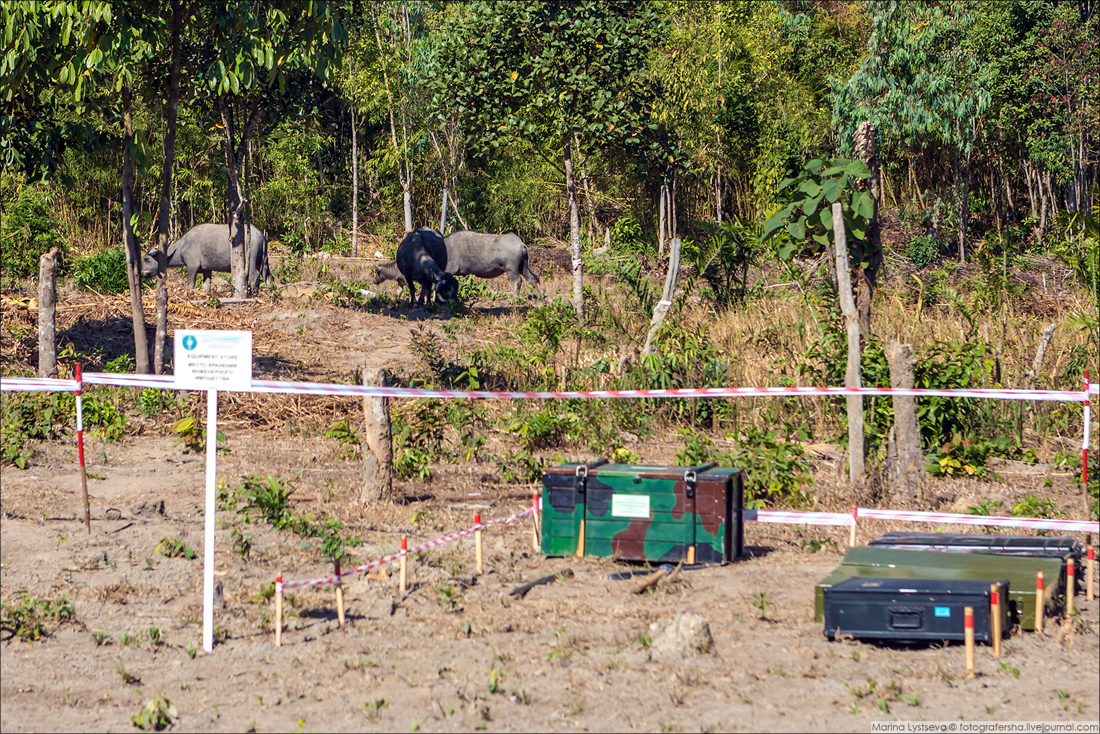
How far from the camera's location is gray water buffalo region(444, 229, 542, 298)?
21688mm

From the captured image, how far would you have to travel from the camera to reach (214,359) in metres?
6.02

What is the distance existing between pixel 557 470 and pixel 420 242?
1350 cm

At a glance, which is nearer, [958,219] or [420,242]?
[420,242]

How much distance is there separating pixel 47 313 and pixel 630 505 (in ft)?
23.3

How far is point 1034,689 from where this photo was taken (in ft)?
16.4

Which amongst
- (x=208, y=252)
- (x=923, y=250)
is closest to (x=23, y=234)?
(x=208, y=252)

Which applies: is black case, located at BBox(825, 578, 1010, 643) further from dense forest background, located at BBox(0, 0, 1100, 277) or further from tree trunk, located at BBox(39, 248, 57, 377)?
tree trunk, located at BBox(39, 248, 57, 377)

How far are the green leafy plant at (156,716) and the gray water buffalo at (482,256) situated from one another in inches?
674

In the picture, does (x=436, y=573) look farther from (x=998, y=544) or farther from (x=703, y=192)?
(x=703, y=192)

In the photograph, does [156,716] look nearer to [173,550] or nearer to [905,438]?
[173,550]

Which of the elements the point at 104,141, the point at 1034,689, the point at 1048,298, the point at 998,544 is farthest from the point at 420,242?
the point at 1034,689

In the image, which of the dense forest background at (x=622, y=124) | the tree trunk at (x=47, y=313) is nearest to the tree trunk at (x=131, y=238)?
the tree trunk at (x=47, y=313)

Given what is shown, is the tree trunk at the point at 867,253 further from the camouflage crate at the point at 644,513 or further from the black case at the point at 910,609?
the black case at the point at 910,609

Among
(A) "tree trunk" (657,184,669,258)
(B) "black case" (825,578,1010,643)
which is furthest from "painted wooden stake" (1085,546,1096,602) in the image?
(A) "tree trunk" (657,184,669,258)
